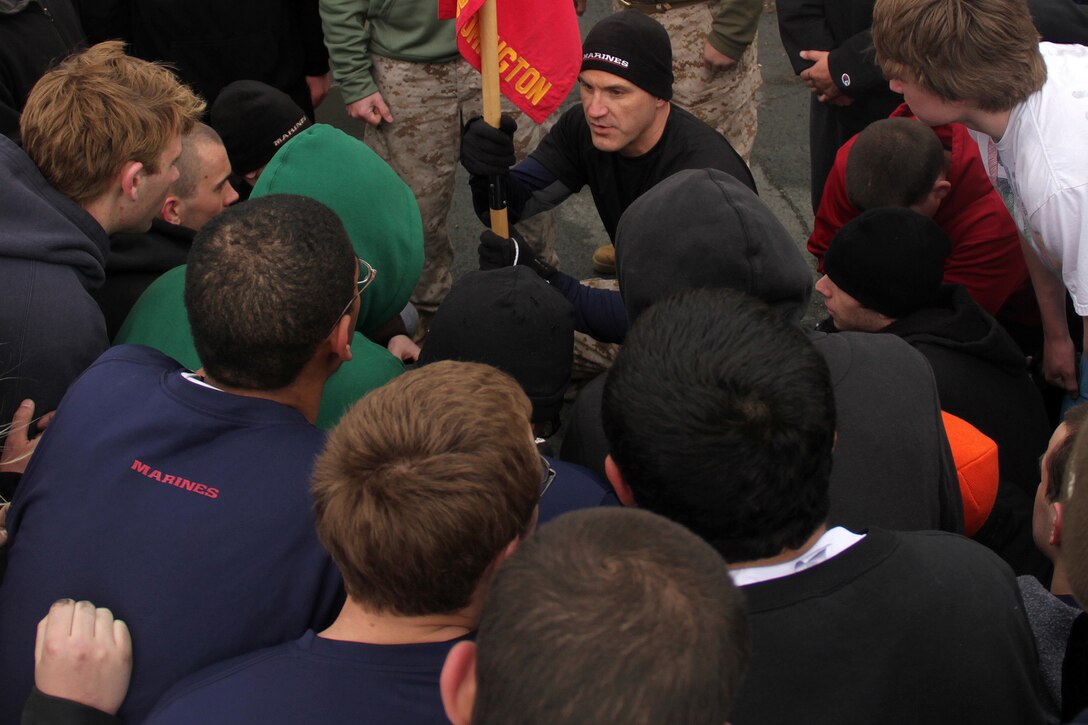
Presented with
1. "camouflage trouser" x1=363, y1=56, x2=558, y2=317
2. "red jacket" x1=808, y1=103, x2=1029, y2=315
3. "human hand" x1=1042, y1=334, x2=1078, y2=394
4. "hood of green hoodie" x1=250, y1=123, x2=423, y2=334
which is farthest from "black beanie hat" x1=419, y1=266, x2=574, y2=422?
"camouflage trouser" x1=363, y1=56, x2=558, y2=317

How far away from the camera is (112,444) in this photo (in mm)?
1506

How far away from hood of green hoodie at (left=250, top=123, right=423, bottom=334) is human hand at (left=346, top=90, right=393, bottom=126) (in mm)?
1601

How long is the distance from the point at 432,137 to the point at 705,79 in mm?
1275

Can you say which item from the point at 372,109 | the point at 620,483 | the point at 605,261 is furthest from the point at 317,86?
the point at 620,483

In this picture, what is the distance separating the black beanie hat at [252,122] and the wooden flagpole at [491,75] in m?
0.68

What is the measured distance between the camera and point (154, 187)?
2352 mm

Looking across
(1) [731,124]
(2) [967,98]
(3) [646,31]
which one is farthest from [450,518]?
(1) [731,124]

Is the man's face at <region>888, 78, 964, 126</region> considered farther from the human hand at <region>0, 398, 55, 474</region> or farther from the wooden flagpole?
the human hand at <region>0, 398, 55, 474</region>

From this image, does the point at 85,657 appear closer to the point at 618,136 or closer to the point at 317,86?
the point at 618,136

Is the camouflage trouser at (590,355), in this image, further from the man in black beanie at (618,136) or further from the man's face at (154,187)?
the man's face at (154,187)

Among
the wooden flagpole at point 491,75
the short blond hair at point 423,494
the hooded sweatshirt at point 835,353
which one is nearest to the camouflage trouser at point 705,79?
the wooden flagpole at point 491,75

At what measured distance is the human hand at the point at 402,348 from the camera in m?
2.80

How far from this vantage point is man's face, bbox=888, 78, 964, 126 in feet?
8.38

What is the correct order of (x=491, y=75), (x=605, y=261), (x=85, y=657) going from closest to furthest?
(x=85, y=657) → (x=491, y=75) → (x=605, y=261)
